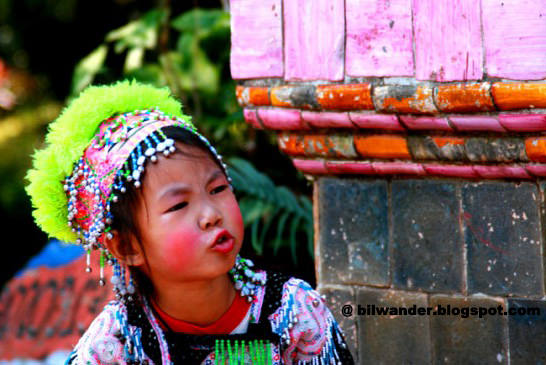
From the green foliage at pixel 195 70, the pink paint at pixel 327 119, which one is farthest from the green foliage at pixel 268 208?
the pink paint at pixel 327 119

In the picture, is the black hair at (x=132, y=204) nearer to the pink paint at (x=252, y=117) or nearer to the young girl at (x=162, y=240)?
the young girl at (x=162, y=240)

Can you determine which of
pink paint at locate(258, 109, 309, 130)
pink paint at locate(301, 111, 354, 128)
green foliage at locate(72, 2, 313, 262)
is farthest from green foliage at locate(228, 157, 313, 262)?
pink paint at locate(301, 111, 354, 128)

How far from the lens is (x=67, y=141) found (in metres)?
2.05

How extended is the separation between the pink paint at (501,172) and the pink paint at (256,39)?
2.28 feet

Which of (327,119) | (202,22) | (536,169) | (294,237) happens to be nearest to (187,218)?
(327,119)

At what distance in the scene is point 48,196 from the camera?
2070 millimetres

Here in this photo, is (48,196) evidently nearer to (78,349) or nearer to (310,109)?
(78,349)

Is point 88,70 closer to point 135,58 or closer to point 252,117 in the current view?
point 135,58

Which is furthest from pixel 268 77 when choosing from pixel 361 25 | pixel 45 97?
pixel 45 97

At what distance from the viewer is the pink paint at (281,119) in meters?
2.44

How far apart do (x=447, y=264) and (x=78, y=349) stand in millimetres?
1059

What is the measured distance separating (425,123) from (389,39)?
0.88 ft

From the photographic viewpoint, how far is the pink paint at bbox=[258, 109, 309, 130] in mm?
2439

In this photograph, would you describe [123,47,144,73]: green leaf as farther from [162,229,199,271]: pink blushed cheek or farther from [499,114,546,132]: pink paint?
[499,114,546,132]: pink paint
